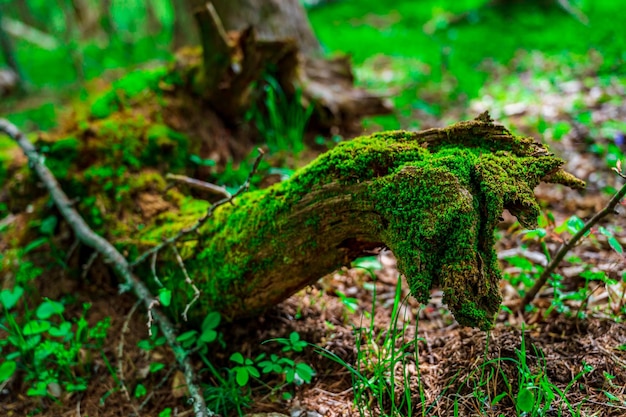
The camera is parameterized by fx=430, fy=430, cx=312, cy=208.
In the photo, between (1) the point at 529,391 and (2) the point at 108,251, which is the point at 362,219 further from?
(2) the point at 108,251

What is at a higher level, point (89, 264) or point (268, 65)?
point (268, 65)

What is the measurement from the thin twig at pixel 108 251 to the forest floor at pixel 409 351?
5.8 inches

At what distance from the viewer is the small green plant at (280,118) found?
3724mm

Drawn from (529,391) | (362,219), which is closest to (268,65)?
(362,219)

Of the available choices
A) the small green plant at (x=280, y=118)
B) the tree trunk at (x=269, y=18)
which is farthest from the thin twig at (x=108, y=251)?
the tree trunk at (x=269, y=18)

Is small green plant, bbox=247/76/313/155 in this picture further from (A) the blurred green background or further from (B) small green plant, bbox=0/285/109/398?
(B) small green plant, bbox=0/285/109/398

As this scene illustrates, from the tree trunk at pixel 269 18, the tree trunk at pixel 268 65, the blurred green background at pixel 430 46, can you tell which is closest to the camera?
the tree trunk at pixel 268 65

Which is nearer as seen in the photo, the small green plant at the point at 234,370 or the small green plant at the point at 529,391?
the small green plant at the point at 529,391

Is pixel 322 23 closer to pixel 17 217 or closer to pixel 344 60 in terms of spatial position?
pixel 344 60

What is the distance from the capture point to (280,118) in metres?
3.83

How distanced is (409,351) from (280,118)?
237 centimetres

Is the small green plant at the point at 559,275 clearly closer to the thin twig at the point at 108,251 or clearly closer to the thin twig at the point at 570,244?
the thin twig at the point at 570,244

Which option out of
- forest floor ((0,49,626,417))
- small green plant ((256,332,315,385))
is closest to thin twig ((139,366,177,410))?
forest floor ((0,49,626,417))

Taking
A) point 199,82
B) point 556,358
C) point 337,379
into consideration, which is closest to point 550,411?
point 556,358
